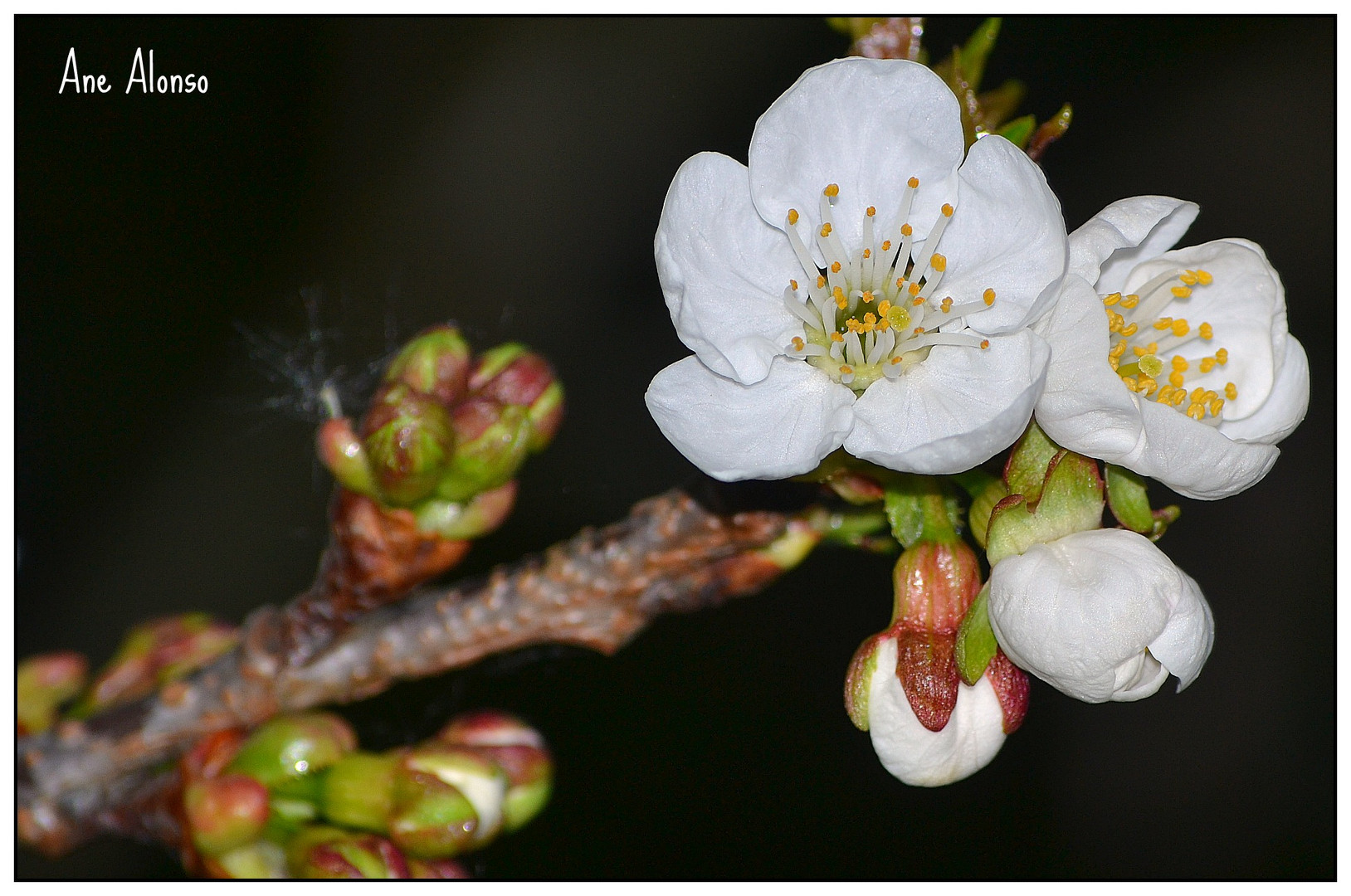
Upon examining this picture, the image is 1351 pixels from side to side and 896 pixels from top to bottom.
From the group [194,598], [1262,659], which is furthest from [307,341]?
[1262,659]

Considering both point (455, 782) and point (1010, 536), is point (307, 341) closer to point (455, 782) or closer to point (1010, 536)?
point (455, 782)

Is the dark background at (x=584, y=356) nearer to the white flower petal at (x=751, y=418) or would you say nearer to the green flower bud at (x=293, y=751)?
the green flower bud at (x=293, y=751)

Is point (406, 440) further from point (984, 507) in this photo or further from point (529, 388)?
point (984, 507)

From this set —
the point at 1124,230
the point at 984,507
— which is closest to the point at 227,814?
the point at 984,507

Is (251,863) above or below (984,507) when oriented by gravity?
below

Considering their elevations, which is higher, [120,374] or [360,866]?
[120,374]

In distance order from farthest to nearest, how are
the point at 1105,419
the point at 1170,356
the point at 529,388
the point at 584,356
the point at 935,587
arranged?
the point at 584,356, the point at 529,388, the point at 1170,356, the point at 935,587, the point at 1105,419

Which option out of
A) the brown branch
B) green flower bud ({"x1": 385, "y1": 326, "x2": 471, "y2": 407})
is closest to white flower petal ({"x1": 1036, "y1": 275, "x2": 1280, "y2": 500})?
the brown branch
